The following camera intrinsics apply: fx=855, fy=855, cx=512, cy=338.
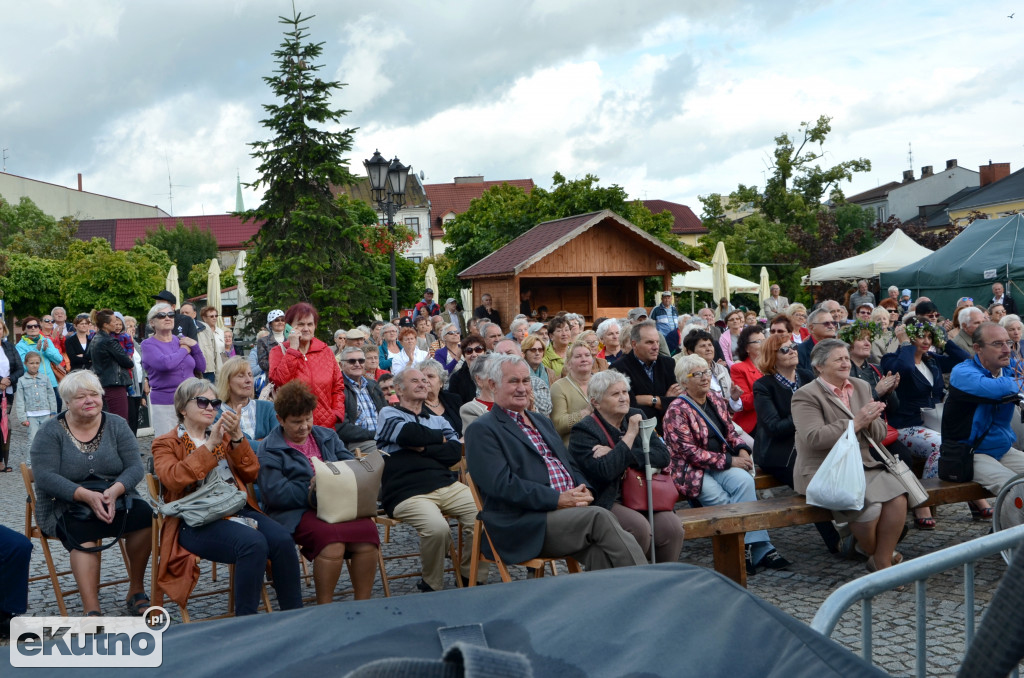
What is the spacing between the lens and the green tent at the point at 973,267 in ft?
67.9

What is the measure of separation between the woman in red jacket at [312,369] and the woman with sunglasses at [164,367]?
5.41 ft

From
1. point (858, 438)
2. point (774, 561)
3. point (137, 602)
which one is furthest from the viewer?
point (774, 561)

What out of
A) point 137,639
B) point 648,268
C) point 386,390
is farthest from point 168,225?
point 137,639

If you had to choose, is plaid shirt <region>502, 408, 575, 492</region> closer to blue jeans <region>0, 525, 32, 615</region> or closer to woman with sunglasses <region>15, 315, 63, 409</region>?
blue jeans <region>0, 525, 32, 615</region>

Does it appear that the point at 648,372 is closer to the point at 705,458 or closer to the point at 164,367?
the point at 705,458

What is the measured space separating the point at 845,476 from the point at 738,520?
772mm

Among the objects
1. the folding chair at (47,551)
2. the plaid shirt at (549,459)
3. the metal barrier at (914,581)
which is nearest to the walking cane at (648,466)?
the plaid shirt at (549,459)

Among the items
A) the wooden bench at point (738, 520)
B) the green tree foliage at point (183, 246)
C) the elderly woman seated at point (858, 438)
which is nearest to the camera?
the wooden bench at point (738, 520)

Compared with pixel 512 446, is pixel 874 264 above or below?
above

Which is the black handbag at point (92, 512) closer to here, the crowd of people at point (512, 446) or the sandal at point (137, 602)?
the crowd of people at point (512, 446)

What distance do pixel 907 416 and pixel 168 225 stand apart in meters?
84.6

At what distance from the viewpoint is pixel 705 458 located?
20.7 feet

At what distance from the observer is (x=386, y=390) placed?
7.89 m

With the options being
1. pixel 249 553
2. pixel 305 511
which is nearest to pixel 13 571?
pixel 249 553
